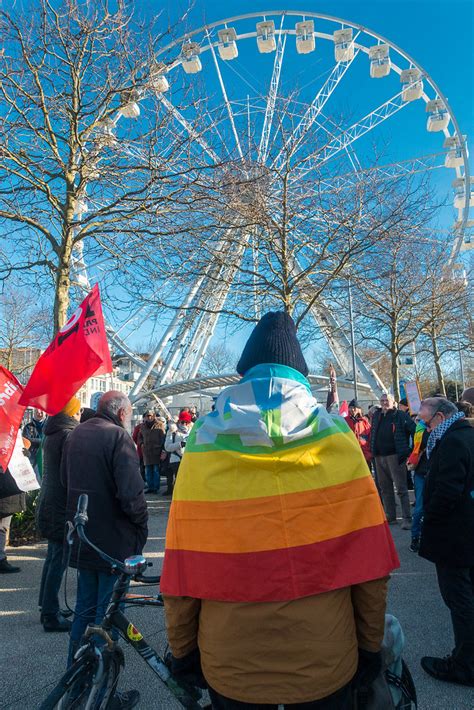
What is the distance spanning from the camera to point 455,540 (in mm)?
3369

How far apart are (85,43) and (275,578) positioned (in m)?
7.69

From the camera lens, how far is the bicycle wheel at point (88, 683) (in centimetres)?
229

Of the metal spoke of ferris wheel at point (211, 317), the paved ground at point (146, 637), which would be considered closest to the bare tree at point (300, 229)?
the metal spoke of ferris wheel at point (211, 317)

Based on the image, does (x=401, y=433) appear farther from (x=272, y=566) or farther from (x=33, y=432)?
(x=33, y=432)

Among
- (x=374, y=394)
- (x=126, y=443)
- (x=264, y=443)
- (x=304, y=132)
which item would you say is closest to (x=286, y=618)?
(x=264, y=443)

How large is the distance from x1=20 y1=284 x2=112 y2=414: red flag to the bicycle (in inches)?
81.0

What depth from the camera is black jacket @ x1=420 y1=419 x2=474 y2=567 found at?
3.37m

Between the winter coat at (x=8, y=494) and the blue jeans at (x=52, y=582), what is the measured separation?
154 cm

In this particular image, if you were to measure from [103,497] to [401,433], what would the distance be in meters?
5.46

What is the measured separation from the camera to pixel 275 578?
1655 millimetres

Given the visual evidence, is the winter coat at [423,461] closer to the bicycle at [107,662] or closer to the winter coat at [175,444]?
the bicycle at [107,662]

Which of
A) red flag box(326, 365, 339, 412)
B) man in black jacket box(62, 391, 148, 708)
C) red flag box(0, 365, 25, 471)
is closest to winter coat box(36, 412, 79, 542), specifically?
red flag box(0, 365, 25, 471)

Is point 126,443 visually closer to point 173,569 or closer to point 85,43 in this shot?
point 173,569

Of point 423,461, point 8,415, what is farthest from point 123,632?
point 423,461
